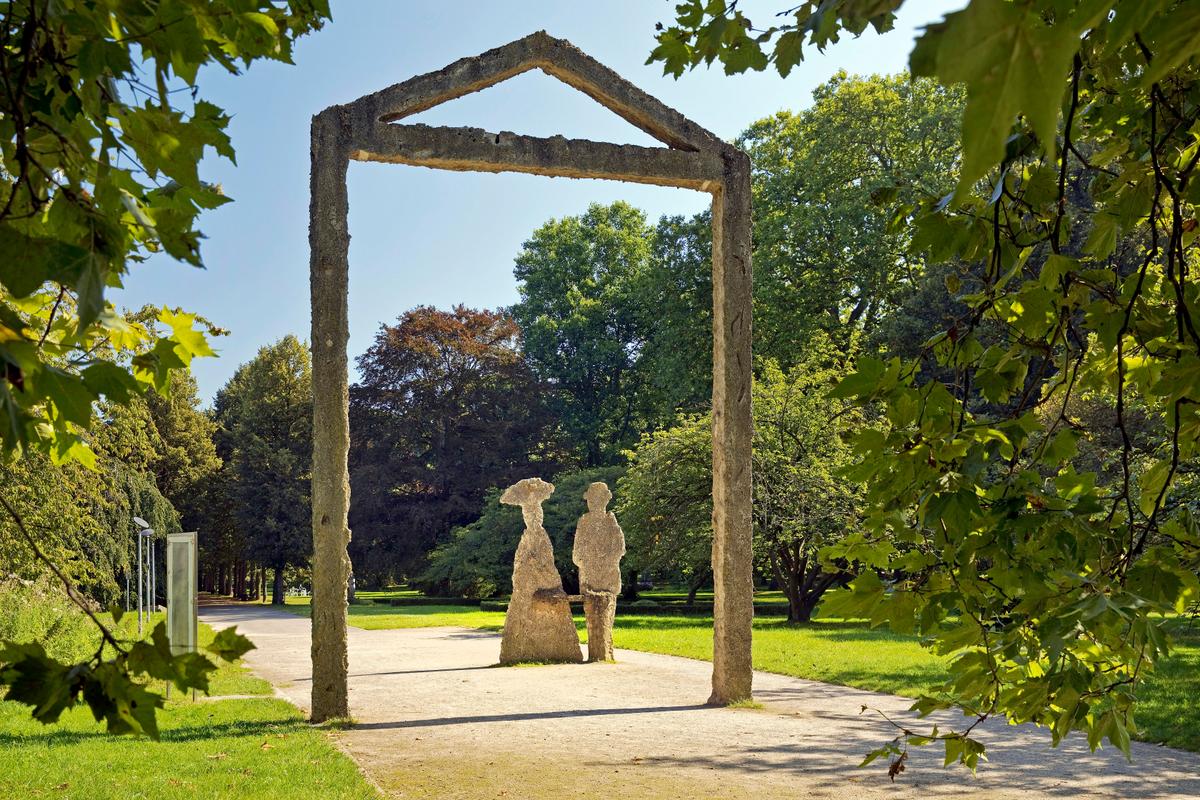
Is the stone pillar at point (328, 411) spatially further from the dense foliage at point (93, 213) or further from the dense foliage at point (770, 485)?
the dense foliage at point (770, 485)

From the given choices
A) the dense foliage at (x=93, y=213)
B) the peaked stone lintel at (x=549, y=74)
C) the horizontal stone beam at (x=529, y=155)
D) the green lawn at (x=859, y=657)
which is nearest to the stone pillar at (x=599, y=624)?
the green lawn at (x=859, y=657)

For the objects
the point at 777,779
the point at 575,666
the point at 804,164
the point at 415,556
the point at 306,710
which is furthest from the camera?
the point at 415,556

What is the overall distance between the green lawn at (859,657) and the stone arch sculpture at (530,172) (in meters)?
2.28

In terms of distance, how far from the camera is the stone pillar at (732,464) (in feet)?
31.7

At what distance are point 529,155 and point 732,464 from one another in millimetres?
3256

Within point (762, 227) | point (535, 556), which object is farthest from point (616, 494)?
point (535, 556)

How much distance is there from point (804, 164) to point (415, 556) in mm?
18667

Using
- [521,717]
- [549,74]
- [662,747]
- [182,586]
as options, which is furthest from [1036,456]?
[182,586]

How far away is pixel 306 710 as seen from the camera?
386 inches

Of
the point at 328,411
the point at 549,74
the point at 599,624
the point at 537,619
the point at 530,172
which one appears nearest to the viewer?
the point at 328,411

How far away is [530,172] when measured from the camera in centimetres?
964

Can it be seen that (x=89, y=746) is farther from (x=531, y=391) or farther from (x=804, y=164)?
(x=531, y=391)

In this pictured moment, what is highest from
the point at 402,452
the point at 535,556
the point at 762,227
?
the point at 762,227

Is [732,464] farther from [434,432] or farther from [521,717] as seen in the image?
[434,432]
